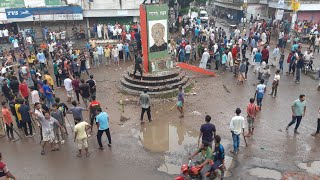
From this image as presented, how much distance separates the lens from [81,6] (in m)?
27.2

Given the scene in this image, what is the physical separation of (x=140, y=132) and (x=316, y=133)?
6.00 meters

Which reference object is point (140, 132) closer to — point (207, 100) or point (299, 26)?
point (207, 100)

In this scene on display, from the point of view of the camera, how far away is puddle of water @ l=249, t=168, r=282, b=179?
27.3 ft

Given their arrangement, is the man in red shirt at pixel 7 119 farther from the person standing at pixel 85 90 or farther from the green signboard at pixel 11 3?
the green signboard at pixel 11 3

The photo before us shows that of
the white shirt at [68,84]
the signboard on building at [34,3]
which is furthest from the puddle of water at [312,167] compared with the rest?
the signboard on building at [34,3]

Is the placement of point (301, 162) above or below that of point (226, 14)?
below

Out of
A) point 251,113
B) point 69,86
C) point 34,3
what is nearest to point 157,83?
point 69,86

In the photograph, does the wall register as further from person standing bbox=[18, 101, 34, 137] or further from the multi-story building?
person standing bbox=[18, 101, 34, 137]

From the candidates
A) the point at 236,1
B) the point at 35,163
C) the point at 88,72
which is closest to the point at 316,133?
the point at 35,163

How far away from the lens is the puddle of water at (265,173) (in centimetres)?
834

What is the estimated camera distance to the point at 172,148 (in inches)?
391

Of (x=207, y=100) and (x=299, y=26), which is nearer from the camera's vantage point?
(x=207, y=100)

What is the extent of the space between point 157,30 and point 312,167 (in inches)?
372

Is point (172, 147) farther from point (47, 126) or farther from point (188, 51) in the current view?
point (188, 51)
